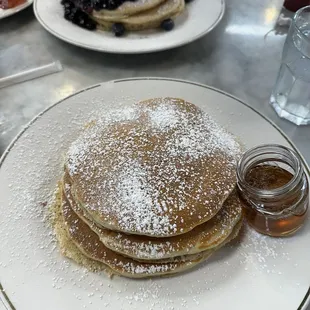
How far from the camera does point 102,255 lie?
0.95m

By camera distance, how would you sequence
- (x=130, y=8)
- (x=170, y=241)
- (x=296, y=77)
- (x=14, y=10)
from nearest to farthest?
(x=170, y=241)
(x=296, y=77)
(x=130, y=8)
(x=14, y=10)

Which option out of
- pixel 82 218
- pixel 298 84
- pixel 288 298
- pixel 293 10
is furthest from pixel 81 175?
pixel 293 10

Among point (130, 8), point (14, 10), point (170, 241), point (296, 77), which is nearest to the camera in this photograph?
point (170, 241)

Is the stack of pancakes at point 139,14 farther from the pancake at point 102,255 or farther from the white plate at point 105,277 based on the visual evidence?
the pancake at point 102,255

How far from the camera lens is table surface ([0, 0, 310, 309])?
1.44m

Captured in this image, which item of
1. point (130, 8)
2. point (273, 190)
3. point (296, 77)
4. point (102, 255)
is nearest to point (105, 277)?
A: point (102, 255)

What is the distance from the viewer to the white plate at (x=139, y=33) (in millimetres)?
1483

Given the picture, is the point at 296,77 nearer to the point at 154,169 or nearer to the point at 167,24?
the point at 167,24

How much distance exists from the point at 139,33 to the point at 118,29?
8cm

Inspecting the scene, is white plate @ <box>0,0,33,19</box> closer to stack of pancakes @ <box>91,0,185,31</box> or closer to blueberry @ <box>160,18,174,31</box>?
stack of pancakes @ <box>91,0,185,31</box>

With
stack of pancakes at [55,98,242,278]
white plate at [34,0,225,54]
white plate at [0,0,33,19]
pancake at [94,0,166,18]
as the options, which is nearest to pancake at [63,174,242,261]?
stack of pancakes at [55,98,242,278]

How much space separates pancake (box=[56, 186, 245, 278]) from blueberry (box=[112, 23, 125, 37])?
2.40 feet

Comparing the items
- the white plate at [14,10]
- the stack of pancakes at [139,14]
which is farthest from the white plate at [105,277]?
the white plate at [14,10]

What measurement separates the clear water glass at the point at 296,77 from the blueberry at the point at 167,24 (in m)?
0.40
